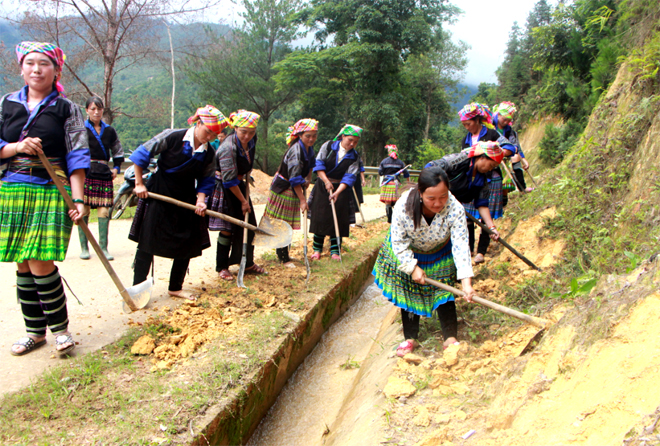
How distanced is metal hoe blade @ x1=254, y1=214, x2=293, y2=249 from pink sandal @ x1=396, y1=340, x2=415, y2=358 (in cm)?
193

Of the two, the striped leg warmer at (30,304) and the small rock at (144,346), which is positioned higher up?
the striped leg warmer at (30,304)

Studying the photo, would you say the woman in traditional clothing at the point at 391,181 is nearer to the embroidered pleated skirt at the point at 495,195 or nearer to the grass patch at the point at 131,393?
→ the embroidered pleated skirt at the point at 495,195

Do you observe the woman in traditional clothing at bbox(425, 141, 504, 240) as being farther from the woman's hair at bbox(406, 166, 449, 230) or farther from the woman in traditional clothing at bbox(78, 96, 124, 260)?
the woman in traditional clothing at bbox(78, 96, 124, 260)

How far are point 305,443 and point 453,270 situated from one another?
164 cm

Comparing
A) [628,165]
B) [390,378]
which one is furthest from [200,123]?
[628,165]

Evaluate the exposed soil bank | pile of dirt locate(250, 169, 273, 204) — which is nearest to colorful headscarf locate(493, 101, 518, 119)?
the exposed soil bank

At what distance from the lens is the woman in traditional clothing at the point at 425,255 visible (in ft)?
9.45

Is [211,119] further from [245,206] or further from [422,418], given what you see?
[422,418]

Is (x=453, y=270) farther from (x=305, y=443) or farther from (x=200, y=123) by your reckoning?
(x=200, y=123)

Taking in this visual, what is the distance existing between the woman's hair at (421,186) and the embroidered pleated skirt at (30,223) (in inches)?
89.7

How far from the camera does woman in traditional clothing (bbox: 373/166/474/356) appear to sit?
2.88 meters

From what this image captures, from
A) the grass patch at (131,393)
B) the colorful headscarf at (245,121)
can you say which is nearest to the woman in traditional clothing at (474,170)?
the colorful headscarf at (245,121)

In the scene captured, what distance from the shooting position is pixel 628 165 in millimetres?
4289

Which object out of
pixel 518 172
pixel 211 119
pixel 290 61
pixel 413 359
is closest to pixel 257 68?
pixel 290 61
